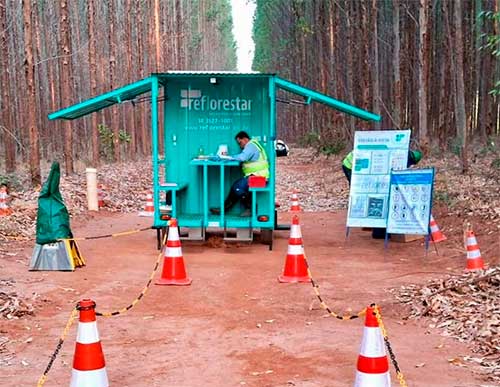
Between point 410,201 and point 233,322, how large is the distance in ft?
16.1

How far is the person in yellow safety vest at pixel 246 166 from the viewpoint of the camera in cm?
1133

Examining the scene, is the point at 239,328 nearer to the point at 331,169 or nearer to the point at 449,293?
the point at 449,293

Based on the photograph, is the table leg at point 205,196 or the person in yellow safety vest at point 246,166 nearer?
the table leg at point 205,196

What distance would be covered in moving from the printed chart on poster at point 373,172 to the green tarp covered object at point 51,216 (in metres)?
5.07

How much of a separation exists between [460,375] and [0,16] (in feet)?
51.3

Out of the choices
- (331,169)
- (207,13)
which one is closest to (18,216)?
(331,169)

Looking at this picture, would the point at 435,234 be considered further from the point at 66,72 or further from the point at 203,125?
the point at 66,72

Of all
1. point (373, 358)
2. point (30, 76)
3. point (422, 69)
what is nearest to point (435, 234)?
point (422, 69)

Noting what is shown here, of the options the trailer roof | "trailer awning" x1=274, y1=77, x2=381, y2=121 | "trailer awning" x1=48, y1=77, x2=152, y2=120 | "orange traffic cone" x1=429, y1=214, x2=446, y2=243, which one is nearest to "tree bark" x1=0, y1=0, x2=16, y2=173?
"trailer awning" x1=48, y1=77, x2=152, y2=120

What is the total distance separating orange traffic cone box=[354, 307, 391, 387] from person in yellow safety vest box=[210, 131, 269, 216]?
711 cm

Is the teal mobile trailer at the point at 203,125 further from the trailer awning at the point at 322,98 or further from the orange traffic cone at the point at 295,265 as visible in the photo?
the orange traffic cone at the point at 295,265

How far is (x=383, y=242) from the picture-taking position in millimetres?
12023

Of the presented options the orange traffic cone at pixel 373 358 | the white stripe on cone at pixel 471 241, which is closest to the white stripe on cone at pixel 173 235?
the white stripe on cone at pixel 471 241

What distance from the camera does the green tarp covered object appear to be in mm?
9320
